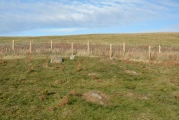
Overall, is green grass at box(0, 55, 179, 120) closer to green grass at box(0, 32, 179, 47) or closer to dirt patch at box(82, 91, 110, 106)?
dirt patch at box(82, 91, 110, 106)

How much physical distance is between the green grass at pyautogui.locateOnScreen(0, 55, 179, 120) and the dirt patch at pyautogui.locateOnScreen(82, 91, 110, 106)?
0.24 m

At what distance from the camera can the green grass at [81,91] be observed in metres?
10.8

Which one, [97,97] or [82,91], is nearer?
[97,97]

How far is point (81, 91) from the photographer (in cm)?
1366

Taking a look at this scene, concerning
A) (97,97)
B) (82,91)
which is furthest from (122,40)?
(97,97)

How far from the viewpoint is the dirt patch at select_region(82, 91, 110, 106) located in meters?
12.0

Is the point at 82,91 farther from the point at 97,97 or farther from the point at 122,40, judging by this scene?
the point at 122,40

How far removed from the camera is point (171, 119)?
10.5m

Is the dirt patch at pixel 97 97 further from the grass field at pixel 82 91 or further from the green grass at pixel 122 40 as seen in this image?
the green grass at pixel 122 40

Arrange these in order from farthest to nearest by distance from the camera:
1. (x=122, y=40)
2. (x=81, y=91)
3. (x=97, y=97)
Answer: (x=122, y=40)
(x=81, y=91)
(x=97, y=97)

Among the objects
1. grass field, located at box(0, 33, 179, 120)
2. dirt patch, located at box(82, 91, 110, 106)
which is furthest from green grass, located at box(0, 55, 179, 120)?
dirt patch, located at box(82, 91, 110, 106)

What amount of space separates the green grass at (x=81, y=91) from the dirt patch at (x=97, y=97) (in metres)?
0.24

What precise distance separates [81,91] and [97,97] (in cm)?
161

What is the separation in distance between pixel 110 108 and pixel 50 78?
21.4 ft
